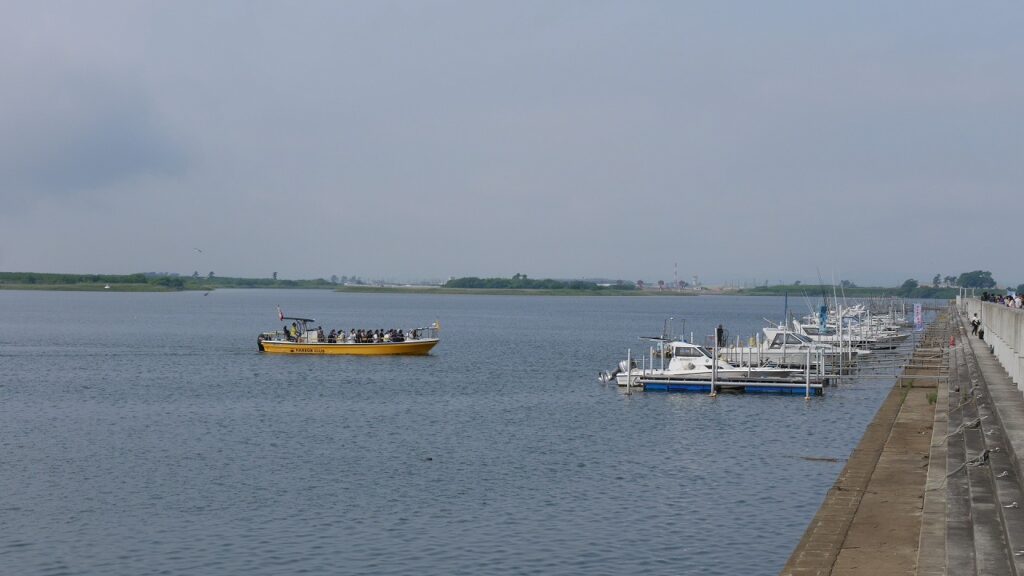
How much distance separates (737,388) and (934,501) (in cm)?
3081

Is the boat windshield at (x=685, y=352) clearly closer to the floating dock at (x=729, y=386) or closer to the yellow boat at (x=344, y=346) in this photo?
the floating dock at (x=729, y=386)

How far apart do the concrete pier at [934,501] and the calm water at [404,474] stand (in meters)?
1.35

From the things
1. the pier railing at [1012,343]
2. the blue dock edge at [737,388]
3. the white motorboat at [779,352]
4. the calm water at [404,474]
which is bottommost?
the calm water at [404,474]

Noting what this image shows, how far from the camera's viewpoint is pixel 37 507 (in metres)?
26.6

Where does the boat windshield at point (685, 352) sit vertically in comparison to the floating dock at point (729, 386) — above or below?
above

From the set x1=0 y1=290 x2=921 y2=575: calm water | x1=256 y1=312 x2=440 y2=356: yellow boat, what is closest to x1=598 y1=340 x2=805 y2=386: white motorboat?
x1=0 y1=290 x2=921 y2=575: calm water

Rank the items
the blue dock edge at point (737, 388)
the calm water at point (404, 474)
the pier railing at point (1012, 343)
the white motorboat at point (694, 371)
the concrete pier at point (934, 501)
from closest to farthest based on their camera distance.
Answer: the concrete pier at point (934, 501) → the calm water at point (404, 474) → the pier railing at point (1012, 343) → the blue dock edge at point (737, 388) → the white motorboat at point (694, 371)

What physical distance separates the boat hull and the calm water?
44.2ft

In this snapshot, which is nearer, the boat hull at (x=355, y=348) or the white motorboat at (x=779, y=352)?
the white motorboat at (x=779, y=352)

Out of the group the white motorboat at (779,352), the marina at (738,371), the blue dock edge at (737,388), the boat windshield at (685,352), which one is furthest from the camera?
the white motorboat at (779,352)

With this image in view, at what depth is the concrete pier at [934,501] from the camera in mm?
17531

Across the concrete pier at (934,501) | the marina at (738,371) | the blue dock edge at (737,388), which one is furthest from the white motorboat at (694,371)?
the concrete pier at (934,501)

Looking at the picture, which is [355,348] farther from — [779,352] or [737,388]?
[737,388]

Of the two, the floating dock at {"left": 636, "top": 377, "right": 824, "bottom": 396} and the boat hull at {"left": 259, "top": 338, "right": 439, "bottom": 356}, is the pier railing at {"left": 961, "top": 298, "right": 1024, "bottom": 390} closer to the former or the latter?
the floating dock at {"left": 636, "top": 377, "right": 824, "bottom": 396}
